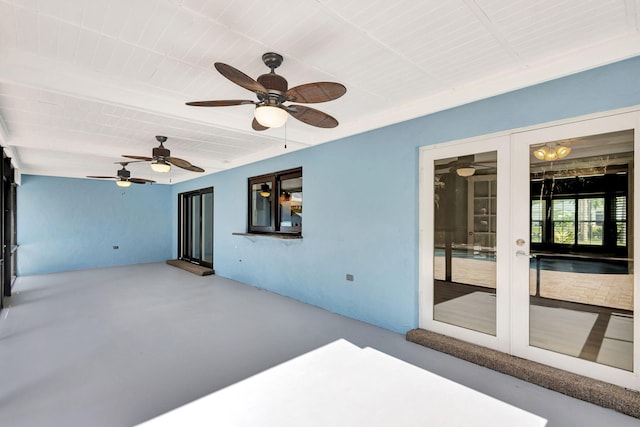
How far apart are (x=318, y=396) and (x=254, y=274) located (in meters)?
4.19

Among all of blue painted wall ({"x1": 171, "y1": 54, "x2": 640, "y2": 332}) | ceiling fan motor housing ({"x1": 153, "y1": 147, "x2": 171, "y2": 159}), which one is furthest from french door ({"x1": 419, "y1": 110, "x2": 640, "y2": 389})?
ceiling fan motor housing ({"x1": 153, "y1": 147, "x2": 171, "y2": 159})

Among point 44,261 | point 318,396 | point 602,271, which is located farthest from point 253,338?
point 44,261

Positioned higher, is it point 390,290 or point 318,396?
point 390,290

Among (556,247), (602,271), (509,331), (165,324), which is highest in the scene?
(556,247)

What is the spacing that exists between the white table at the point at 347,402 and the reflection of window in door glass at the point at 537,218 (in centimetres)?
149

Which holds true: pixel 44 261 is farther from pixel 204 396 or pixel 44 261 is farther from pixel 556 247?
pixel 556 247

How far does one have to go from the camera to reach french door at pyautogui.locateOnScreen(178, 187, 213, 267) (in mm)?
8445

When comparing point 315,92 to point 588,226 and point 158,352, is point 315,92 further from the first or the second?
point 158,352

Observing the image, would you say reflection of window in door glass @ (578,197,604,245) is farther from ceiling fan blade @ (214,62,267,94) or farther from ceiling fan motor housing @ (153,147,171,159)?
ceiling fan motor housing @ (153,147,171,159)

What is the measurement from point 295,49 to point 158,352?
327cm

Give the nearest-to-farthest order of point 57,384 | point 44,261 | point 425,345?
point 57,384
point 425,345
point 44,261

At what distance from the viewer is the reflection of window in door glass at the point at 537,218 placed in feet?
9.40

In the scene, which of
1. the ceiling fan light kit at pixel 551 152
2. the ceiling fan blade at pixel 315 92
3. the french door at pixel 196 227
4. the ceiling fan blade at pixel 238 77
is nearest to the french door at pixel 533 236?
the ceiling fan light kit at pixel 551 152

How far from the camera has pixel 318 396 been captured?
2.42 meters
